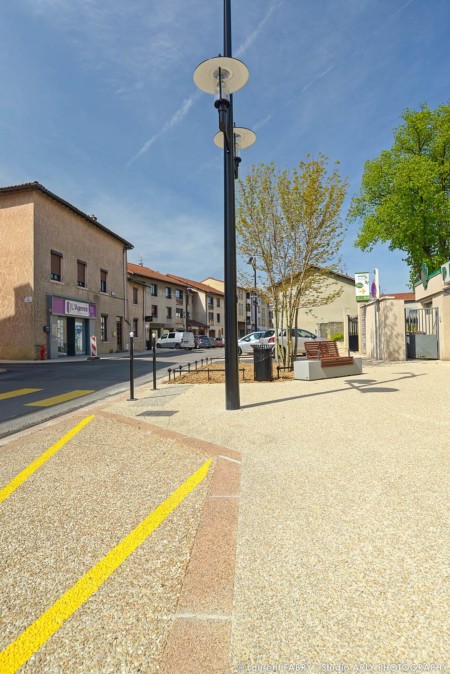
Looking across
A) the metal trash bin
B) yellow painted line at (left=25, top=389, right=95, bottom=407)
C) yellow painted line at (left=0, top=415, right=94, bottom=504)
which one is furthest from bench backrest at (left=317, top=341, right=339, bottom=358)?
yellow painted line at (left=0, top=415, right=94, bottom=504)

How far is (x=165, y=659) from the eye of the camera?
4.62 feet

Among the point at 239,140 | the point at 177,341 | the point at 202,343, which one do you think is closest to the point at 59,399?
the point at 239,140

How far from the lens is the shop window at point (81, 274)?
2519 cm

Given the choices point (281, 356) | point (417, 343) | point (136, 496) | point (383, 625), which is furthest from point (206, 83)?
point (417, 343)

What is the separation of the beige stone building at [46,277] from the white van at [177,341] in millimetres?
10027

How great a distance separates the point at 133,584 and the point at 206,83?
6340 mm

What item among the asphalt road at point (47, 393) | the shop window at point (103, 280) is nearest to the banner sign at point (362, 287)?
the asphalt road at point (47, 393)

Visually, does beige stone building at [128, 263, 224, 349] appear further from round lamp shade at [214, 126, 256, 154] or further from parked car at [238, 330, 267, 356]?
round lamp shade at [214, 126, 256, 154]

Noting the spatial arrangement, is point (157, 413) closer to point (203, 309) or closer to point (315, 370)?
point (315, 370)

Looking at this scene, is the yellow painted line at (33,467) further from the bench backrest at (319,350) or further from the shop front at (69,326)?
the shop front at (69,326)

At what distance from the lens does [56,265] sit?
2275 cm

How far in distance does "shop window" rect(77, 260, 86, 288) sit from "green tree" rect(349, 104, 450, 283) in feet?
63.1

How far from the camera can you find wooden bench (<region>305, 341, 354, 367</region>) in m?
10.2

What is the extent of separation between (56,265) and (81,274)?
283cm
